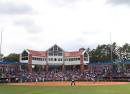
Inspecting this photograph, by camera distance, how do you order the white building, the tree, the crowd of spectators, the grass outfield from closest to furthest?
the grass outfield, the crowd of spectators, the white building, the tree

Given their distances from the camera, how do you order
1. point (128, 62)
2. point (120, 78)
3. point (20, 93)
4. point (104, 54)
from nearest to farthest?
point (20, 93) < point (120, 78) < point (128, 62) < point (104, 54)

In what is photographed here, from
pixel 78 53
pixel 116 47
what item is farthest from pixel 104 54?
pixel 78 53

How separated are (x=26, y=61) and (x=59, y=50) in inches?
498

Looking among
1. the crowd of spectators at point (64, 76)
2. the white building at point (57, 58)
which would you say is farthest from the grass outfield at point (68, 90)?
the white building at point (57, 58)

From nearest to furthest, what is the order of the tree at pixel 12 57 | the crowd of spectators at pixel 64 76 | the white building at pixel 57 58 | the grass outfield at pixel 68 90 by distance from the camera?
1. the grass outfield at pixel 68 90
2. the crowd of spectators at pixel 64 76
3. the white building at pixel 57 58
4. the tree at pixel 12 57

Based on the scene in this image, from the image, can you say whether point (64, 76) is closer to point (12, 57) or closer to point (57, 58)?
point (57, 58)

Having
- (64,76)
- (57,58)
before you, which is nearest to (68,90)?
(64,76)

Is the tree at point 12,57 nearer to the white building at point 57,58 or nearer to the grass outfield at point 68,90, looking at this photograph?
the white building at point 57,58

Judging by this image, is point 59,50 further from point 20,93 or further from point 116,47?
point 20,93

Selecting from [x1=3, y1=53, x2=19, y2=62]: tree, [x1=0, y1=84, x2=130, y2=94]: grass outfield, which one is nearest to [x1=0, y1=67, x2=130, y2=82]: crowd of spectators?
[x1=0, y1=84, x2=130, y2=94]: grass outfield

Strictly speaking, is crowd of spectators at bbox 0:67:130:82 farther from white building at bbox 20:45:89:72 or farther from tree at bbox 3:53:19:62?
tree at bbox 3:53:19:62

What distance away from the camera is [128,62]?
97375mm

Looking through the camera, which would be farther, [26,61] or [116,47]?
[116,47]

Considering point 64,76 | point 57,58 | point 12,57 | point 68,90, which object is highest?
point 12,57
